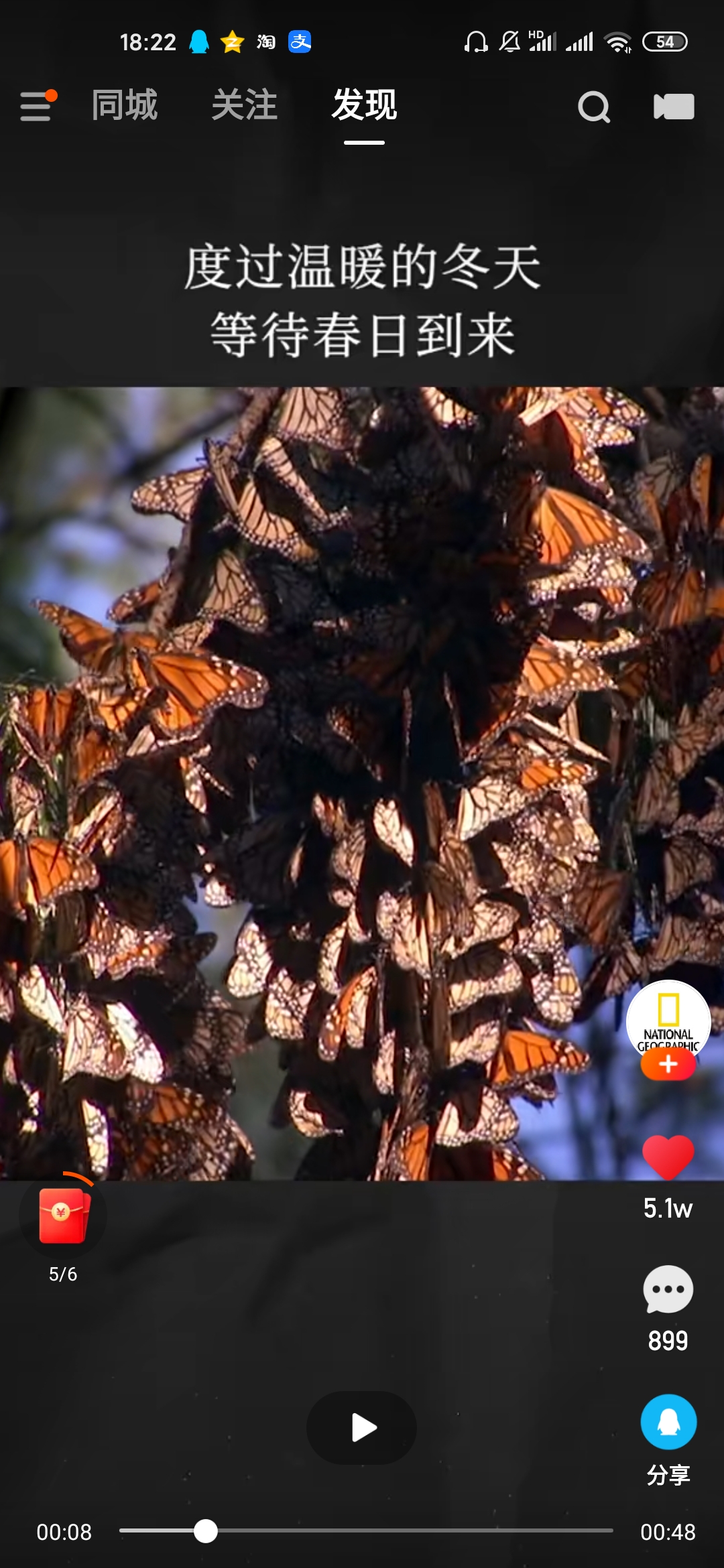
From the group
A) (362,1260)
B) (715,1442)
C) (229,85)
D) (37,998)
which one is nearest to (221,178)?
(229,85)

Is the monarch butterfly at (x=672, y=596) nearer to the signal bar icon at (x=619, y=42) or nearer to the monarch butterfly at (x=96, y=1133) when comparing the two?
the signal bar icon at (x=619, y=42)

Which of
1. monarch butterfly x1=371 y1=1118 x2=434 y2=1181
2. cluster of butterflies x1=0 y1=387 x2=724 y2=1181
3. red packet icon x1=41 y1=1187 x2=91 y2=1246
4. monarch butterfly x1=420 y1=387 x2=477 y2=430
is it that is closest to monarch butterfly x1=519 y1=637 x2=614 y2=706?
cluster of butterflies x1=0 y1=387 x2=724 y2=1181

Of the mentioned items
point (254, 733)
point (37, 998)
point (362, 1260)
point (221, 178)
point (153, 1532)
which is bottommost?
point (153, 1532)

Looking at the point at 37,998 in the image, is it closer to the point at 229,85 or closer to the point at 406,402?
the point at 406,402

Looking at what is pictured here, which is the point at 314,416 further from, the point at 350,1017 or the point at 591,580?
the point at 350,1017

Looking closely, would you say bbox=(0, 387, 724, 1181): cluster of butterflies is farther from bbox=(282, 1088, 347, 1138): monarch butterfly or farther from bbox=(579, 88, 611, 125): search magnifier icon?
bbox=(579, 88, 611, 125): search magnifier icon

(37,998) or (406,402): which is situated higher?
(406,402)

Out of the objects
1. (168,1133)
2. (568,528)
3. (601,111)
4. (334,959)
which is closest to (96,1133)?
(168,1133)
